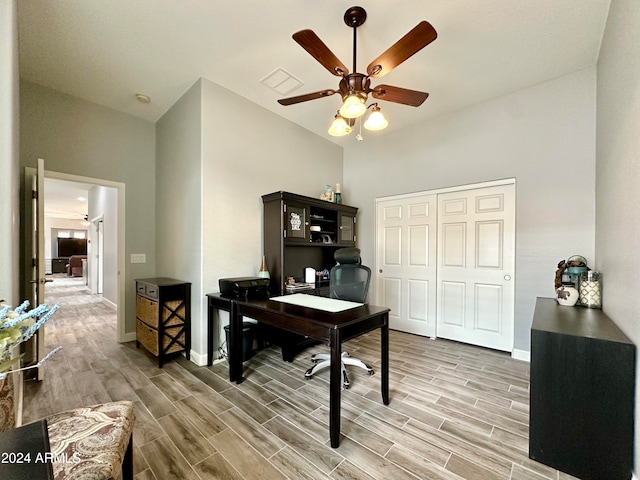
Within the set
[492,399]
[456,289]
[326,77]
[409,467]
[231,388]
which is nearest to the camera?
[409,467]

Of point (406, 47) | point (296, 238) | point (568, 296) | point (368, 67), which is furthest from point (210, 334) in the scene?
point (568, 296)

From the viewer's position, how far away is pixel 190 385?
243 centimetres

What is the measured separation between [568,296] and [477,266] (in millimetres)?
1029

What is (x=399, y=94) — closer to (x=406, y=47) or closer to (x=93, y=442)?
(x=406, y=47)

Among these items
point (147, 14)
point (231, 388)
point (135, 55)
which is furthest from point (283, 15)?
point (231, 388)

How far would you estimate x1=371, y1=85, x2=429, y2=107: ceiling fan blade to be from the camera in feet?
6.85

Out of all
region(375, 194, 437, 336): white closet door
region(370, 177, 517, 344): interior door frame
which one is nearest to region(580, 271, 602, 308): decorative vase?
region(370, 177, 517, 344): interior door frame

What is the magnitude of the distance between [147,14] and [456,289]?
14.1 feet

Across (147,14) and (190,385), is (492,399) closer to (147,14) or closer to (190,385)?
(190,385)

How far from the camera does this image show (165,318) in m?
2.80

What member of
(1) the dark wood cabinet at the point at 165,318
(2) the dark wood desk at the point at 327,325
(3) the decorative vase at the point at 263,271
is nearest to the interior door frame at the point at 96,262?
(1) the dark wood cabinet at the point at 165,318

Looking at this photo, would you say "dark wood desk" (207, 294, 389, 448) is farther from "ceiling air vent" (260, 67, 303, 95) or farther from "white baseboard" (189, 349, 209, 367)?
"ceiling air vent" (260, 67, 303, 95)

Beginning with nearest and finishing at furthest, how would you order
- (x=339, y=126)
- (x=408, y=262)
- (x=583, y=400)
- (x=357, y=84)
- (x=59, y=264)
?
(x=583, y=400), (x=357, y=84), (x=339, y=126), (x=408, y=262), (x=59, y=264)

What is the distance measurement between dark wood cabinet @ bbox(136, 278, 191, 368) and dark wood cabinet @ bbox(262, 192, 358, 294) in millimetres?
1030
